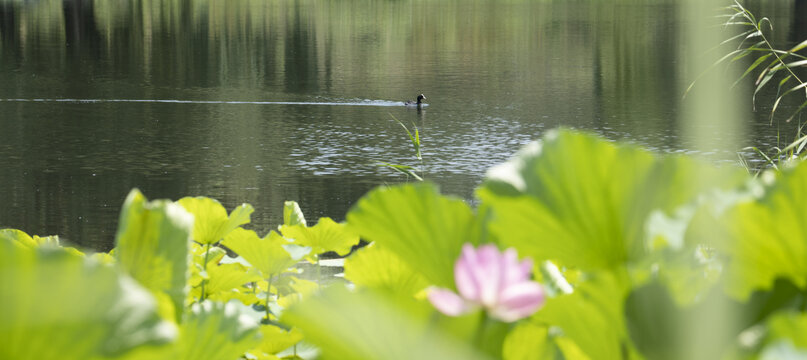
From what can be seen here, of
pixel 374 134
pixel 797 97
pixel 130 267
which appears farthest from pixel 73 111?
pixel 130 267

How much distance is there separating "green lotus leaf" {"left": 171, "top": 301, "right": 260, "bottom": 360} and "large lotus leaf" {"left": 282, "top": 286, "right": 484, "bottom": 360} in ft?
0.38

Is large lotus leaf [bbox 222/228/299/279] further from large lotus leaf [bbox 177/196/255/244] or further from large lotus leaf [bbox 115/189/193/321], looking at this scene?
large lotus leaf [bbox 115/189/193/321]

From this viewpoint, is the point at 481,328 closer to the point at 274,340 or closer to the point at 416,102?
the point at 274,340

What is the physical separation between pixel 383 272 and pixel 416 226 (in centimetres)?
25

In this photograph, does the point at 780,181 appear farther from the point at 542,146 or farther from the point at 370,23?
the point at 370,23

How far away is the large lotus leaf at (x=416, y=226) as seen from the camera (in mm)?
353

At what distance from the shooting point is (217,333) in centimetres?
38

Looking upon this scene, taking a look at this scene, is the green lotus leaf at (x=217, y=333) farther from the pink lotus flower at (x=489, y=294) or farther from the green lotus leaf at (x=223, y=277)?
the green lotus leaf at (x=223, y=277)

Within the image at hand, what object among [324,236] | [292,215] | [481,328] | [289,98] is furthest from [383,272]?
[289,98]

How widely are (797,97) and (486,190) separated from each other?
4499 centimetres

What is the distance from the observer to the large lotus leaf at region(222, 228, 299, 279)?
1.04 m

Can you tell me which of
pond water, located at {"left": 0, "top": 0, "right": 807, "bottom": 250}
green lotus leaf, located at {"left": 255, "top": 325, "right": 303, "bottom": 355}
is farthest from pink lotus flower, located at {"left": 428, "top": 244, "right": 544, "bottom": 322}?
pond water, located at {"left": 0, "top": 0, "right": 807, "bottom": 250}

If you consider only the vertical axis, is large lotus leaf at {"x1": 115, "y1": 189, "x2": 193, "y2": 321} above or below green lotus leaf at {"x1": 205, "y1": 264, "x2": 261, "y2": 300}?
above

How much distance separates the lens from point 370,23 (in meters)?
76.2
